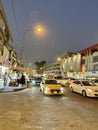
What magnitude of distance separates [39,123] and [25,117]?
1306mm

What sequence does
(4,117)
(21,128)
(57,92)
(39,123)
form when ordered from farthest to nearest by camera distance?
(57,92) → (4,117) → (39,123) → (21,128)

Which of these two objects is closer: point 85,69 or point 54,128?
point 54,128

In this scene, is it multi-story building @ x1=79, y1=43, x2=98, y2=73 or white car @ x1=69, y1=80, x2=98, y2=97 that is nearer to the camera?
white car @ x1=69, y1=80, x2=98, y2=97

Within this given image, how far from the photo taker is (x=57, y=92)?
20.3 metres

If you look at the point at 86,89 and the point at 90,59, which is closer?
the point at 86,89

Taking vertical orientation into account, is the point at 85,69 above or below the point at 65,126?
above

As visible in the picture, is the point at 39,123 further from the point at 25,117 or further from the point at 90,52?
the point at 90,52

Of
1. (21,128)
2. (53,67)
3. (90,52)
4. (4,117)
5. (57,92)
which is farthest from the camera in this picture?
(53,67)

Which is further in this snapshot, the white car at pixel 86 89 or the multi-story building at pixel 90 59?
the multi-story building at pixel 90 59

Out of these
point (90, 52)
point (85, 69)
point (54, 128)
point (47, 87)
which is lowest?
point (54, 128)

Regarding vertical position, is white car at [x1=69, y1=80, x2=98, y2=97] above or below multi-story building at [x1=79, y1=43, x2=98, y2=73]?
below

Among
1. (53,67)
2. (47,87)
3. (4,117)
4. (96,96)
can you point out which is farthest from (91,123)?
(53,67)

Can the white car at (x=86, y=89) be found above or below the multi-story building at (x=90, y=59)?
below

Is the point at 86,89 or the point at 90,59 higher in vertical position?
the point at 90,59
